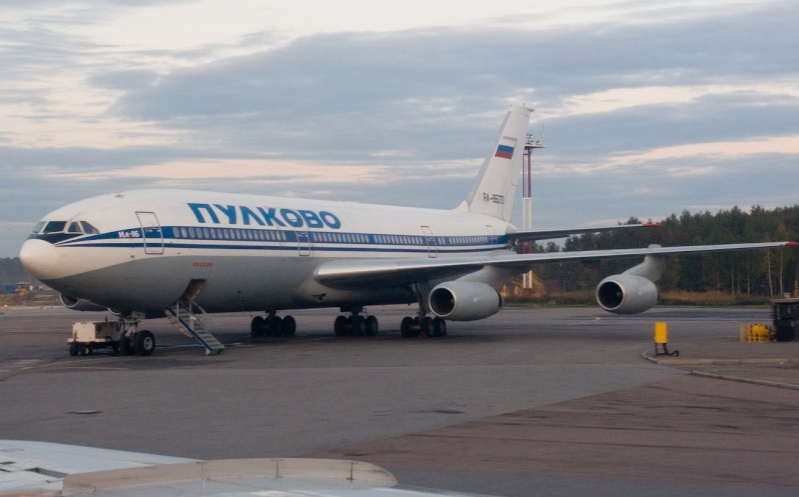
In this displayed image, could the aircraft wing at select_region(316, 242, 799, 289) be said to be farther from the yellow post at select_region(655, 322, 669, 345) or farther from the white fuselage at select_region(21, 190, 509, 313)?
the yellow post at select_region(655, 322, 669, 345)

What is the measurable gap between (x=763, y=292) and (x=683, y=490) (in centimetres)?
6725

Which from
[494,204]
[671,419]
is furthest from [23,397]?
[494,204]

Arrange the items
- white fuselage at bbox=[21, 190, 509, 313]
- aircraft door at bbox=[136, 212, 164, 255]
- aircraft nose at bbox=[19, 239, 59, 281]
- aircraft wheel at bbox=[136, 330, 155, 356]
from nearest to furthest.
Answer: aircraft nose at bbox=[19, 239, 59, 281] → white fuselage at bbox=[21, 190, 509, 313] → aircraft door at bbox=[136, 212, 164, 255] → aircraft wheel at bbox=[136, 330, 155, 356]

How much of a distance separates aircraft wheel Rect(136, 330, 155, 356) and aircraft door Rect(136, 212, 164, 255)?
1.91 m

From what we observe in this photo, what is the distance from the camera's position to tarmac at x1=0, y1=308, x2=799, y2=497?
8523mm

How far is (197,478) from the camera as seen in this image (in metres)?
3.58

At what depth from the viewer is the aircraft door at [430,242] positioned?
3150 cm

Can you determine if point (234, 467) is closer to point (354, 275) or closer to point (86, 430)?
point (86, 430)

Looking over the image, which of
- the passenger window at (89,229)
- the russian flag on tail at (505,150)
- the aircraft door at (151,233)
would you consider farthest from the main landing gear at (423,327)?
the passenger window at (89,229)

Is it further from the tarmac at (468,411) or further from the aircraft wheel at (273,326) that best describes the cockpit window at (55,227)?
the aircraft wheel at (273,326)

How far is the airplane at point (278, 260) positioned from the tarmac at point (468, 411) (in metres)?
1.69

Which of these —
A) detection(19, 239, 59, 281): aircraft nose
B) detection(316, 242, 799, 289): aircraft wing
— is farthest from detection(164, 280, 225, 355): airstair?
detection(316, 242, 799, 289): aircraft wing

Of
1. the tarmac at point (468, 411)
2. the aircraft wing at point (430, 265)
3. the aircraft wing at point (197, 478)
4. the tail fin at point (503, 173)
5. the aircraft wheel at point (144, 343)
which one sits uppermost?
the tail fin at point (503, 173)

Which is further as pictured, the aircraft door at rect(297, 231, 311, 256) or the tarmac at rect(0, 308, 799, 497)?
the aircraft door at rect(297, 231, 311, 256)
